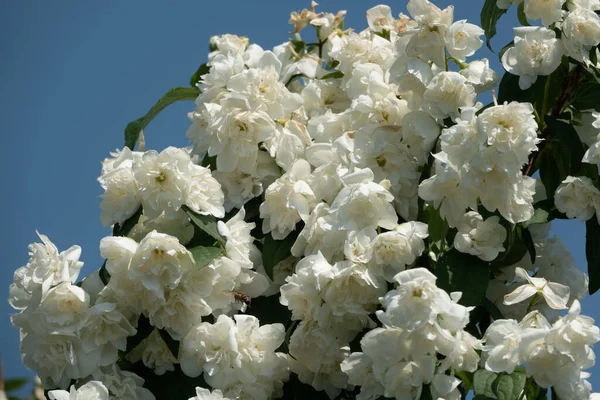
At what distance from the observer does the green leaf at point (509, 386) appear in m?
1.68

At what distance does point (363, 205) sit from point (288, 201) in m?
0.24

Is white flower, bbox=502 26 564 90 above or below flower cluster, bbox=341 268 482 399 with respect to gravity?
above

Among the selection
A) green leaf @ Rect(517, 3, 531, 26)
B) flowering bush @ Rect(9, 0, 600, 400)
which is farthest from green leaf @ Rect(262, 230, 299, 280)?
green leaf @ Rect(517, 3, 531, 26)

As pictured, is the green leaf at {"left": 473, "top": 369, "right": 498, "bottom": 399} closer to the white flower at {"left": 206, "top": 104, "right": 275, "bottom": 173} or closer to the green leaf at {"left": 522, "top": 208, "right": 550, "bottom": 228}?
the green leaf at {"left": 522, "top": 208, "right": 550, "bottom": 228}

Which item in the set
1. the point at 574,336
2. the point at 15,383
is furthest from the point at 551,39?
the point at 15,383

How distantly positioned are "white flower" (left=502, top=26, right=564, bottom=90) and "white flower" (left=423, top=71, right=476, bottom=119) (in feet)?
0.37

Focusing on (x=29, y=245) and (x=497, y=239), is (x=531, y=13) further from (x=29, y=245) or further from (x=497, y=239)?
(x=29, y=245)

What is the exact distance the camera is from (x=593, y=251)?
1.92 meters

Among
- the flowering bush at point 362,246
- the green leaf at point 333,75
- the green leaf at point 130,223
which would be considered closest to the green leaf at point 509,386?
the flowering bush at point 362,246

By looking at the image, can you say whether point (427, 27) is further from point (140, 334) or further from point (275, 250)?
point (140, 334)

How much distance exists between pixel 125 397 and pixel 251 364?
0.25 m

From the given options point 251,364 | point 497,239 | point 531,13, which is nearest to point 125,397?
point 251,364

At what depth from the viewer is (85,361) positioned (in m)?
1.94

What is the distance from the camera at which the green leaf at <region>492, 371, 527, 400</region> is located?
5.50 feet
